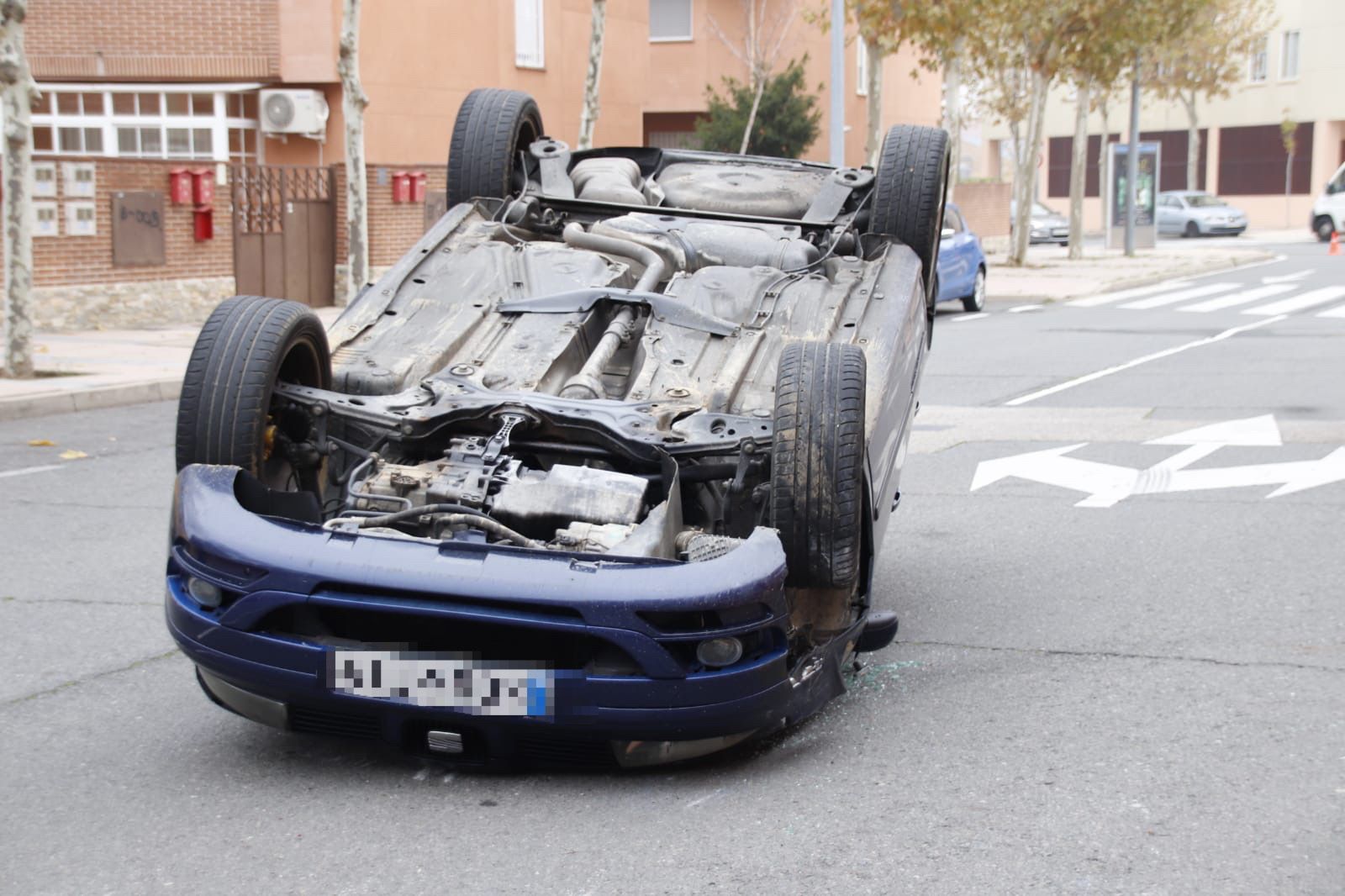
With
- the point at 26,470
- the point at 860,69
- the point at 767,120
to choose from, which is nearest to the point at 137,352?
the point at 26,470

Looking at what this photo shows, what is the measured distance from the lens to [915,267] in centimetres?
659

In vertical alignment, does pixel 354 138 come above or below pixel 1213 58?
below

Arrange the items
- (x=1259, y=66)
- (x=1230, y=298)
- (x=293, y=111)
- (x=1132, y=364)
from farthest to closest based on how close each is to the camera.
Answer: (x=1259, y=66), (x=1230, y=298), (x=293, y=111), (x=1132, y=364)

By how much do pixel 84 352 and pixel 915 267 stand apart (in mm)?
11516

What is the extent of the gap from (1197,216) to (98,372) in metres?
39.7

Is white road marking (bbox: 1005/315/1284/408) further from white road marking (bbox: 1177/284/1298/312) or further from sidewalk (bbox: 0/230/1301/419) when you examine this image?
sidewalk (bbox: 0/230/1301/419)

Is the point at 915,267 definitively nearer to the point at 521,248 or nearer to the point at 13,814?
the point at 521,248

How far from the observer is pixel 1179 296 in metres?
25.3

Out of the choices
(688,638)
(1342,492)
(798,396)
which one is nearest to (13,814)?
(688,638)

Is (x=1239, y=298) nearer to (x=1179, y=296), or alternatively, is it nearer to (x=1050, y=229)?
(x=1179, y=296)

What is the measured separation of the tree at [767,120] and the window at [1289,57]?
29366mm

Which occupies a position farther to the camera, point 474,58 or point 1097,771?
point 474,58

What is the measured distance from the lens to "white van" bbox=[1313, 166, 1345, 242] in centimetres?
4381

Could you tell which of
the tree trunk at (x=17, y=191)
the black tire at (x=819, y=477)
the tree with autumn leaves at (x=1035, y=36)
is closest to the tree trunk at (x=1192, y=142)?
the tree with autumn leaves at (x=1035, y=36)
